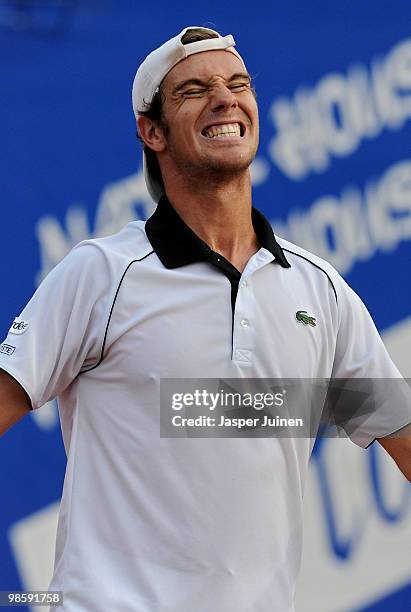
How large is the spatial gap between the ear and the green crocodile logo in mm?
429

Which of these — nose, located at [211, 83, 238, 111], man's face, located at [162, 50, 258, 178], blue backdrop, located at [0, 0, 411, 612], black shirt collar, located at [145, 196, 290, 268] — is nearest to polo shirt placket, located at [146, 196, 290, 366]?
black shirt collar, located at [145, 196, 290, 268]

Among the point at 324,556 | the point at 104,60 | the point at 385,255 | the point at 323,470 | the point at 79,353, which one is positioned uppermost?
the point at 104,60

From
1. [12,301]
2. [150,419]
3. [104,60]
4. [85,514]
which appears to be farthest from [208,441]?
[104,60]

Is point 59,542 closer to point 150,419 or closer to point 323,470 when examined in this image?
point 150,419

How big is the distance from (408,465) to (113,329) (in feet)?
2.24

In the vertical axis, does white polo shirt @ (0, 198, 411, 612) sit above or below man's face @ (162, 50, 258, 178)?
below

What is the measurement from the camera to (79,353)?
2.07m

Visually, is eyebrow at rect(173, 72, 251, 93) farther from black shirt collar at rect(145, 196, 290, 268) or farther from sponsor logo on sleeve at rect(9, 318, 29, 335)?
sponsor logo on sleeve at rect(9, 318, 29, 335)

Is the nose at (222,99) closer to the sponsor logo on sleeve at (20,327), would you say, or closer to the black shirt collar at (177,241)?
the black shirt collar at (177,241)

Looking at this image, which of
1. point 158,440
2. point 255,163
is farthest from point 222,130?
point 255,163

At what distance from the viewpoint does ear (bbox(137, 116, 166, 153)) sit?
7.59 ft

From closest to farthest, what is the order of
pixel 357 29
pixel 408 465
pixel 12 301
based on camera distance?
1. pixel 408 465
2. pixel 12 301
3. pixel 357 29

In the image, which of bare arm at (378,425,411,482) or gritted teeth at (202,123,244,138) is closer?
gritted teeth at (202,123,244,138)

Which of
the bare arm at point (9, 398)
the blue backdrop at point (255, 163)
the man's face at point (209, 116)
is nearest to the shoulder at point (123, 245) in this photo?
the man's face at point (209, 116)
